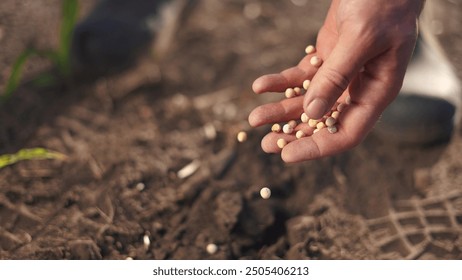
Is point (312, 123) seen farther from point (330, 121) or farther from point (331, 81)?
point (331, 81)

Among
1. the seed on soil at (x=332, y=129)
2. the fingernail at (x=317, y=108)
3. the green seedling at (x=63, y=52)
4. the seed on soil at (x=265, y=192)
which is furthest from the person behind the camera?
the green seedling at (x=63, y=52)

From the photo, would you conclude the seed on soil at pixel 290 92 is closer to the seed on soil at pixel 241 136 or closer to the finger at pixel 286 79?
the finger at pixel 286 79

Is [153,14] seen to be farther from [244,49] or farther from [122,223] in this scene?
[122,223]

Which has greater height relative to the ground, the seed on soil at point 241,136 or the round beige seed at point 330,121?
the round beige seed at point 330,121

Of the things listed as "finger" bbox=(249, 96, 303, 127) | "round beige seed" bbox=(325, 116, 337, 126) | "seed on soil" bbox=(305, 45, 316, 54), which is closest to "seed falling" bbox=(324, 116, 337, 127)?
"round beige seed" bbox=(325, 116, 337, 126)

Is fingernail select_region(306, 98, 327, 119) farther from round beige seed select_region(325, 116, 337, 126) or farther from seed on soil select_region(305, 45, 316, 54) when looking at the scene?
seed on soil select_region(305, 45, 316, 54)

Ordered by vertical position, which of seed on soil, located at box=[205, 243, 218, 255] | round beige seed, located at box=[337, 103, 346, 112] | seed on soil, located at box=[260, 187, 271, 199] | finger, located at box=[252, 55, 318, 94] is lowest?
seed on soil, located at box=[205, 243, 218, 255]

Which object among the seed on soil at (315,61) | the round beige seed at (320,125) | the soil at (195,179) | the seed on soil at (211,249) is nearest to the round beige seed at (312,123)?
the round beige seed at (320,125)

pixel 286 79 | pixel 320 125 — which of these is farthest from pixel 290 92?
pixel 320 125
